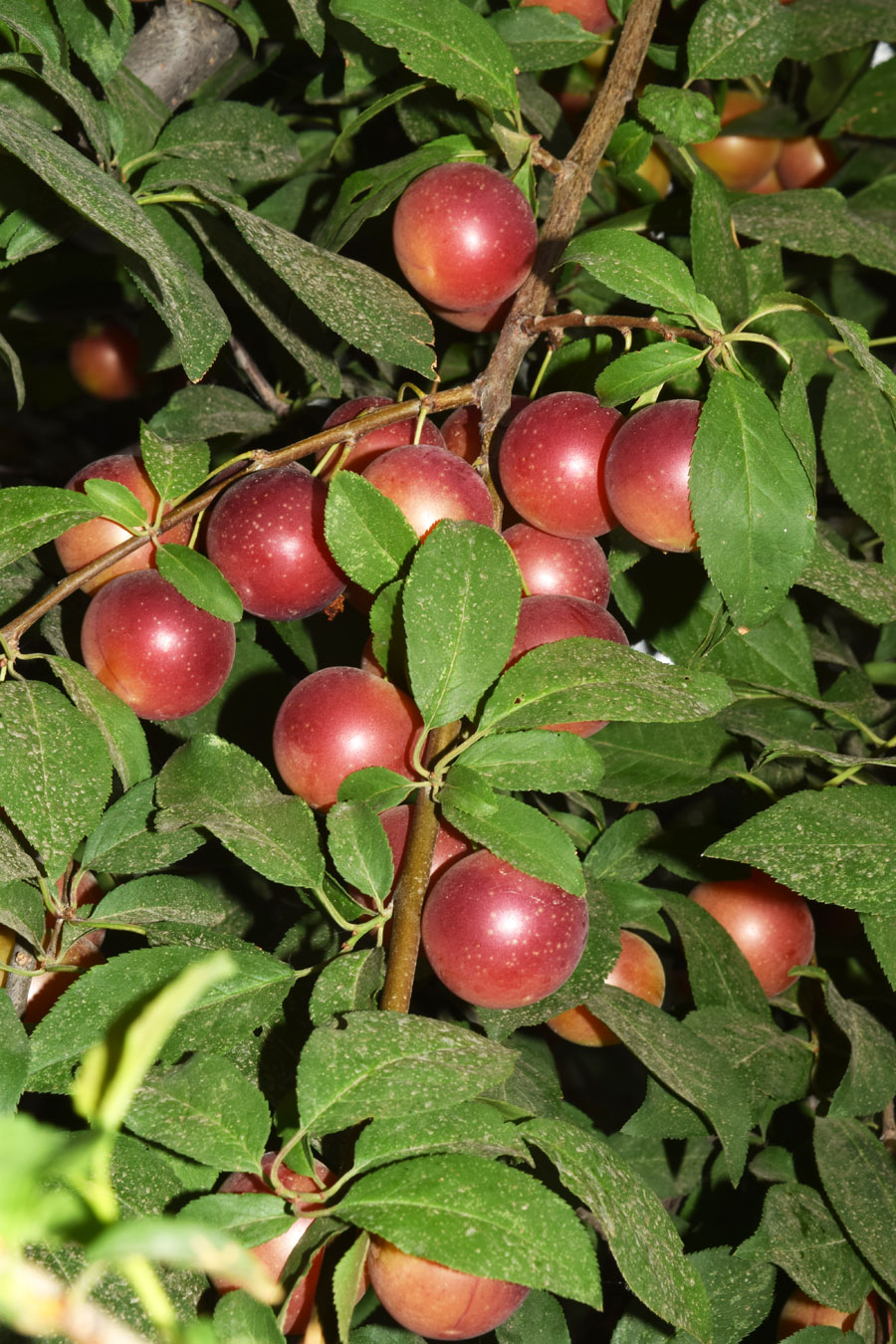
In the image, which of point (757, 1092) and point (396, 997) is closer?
point (396, 997)

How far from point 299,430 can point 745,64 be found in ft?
1.55

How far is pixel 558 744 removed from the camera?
573 mm

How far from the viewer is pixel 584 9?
91 centimetres

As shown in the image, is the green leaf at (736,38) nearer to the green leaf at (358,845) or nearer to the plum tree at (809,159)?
the plum tree at (809,159)

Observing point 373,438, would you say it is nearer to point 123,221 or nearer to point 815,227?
point 123,221

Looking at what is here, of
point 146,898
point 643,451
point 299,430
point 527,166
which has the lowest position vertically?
point 146,898

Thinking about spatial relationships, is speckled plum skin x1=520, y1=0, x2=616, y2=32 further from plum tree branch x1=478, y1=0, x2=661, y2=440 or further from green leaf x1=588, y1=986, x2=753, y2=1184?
green leaf x1=588, y1=986, x2=753, y2=1184

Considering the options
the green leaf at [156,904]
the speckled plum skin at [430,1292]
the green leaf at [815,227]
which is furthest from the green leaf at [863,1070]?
the green leaf at [815,227]

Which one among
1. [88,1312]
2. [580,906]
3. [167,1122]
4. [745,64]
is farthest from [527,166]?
[88,1312]

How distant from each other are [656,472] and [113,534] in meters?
0.37

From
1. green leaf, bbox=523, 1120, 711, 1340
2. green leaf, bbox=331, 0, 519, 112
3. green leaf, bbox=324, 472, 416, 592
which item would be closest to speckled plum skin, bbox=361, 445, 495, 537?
green leaf, bbox=324, 472, 416, 592

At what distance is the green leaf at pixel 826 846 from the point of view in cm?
63

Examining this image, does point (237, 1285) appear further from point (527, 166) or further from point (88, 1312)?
point (527, 166)

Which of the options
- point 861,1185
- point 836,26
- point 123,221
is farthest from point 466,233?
point 861,1185
